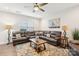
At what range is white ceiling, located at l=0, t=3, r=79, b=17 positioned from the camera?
2.21m

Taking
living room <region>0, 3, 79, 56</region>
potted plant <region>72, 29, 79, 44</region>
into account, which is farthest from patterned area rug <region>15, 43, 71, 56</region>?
potted plant <region>72, 29, 79, 44</region>

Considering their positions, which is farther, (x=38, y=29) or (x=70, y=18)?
(x=38, y=29)

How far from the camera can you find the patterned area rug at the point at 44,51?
2.26m

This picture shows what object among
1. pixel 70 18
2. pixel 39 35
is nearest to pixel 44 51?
pixel 39 35

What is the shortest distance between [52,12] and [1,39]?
1252 mm

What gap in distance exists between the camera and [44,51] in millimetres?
2285

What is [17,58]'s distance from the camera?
92.4 inches

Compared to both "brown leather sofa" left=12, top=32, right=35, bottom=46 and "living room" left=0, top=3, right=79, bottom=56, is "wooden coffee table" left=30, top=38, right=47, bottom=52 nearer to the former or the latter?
"living room" left=0, top=3, right=79, bottom=56

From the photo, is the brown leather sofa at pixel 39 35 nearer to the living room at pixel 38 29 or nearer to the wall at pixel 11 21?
the living room at pixel 38 29

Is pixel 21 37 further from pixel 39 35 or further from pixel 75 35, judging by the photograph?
pixel 75 35

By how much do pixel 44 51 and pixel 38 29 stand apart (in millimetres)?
500

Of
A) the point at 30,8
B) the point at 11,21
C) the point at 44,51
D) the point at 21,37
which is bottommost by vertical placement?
the point at 44,51

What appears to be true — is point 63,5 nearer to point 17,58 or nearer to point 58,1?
point 58,1

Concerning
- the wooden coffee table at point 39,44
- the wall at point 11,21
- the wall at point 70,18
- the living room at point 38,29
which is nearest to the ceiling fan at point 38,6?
the living room at point 38,29
